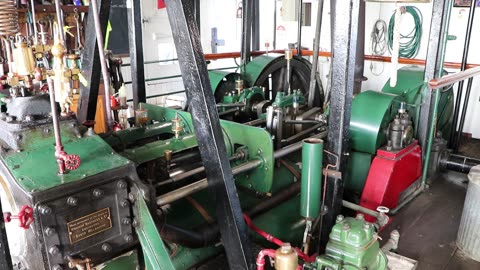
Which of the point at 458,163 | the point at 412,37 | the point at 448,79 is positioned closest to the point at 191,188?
the point at 448,79

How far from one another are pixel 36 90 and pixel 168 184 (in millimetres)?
598

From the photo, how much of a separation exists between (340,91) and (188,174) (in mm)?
719

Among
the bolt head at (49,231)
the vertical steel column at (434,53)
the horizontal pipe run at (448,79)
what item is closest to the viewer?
the bolt head at (49,231)

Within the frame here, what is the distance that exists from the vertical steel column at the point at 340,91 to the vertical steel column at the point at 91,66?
98 cm

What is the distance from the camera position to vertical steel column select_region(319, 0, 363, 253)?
159 cm

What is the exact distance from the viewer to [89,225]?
3.64 ft

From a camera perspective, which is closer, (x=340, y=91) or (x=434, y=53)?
(x=340, y=91)

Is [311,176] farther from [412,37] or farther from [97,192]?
[412,37]

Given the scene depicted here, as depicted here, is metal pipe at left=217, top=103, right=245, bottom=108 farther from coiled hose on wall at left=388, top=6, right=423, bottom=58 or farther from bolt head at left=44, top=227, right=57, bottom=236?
coiled hose on wall at left=388, top=6, right=423, bottom=58

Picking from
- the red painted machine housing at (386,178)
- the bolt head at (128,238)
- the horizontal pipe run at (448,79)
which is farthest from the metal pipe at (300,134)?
the bolt head at (128,238)

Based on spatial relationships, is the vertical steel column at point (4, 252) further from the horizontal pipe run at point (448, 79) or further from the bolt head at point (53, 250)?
the horizontal pipe run at point (448, 79)

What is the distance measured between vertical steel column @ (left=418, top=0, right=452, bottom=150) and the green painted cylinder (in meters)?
1.39

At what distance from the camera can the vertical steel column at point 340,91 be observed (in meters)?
1.59

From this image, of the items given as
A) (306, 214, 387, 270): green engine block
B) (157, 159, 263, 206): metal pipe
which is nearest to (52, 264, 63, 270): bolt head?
(157, 159, 263, 206): metal pipe
